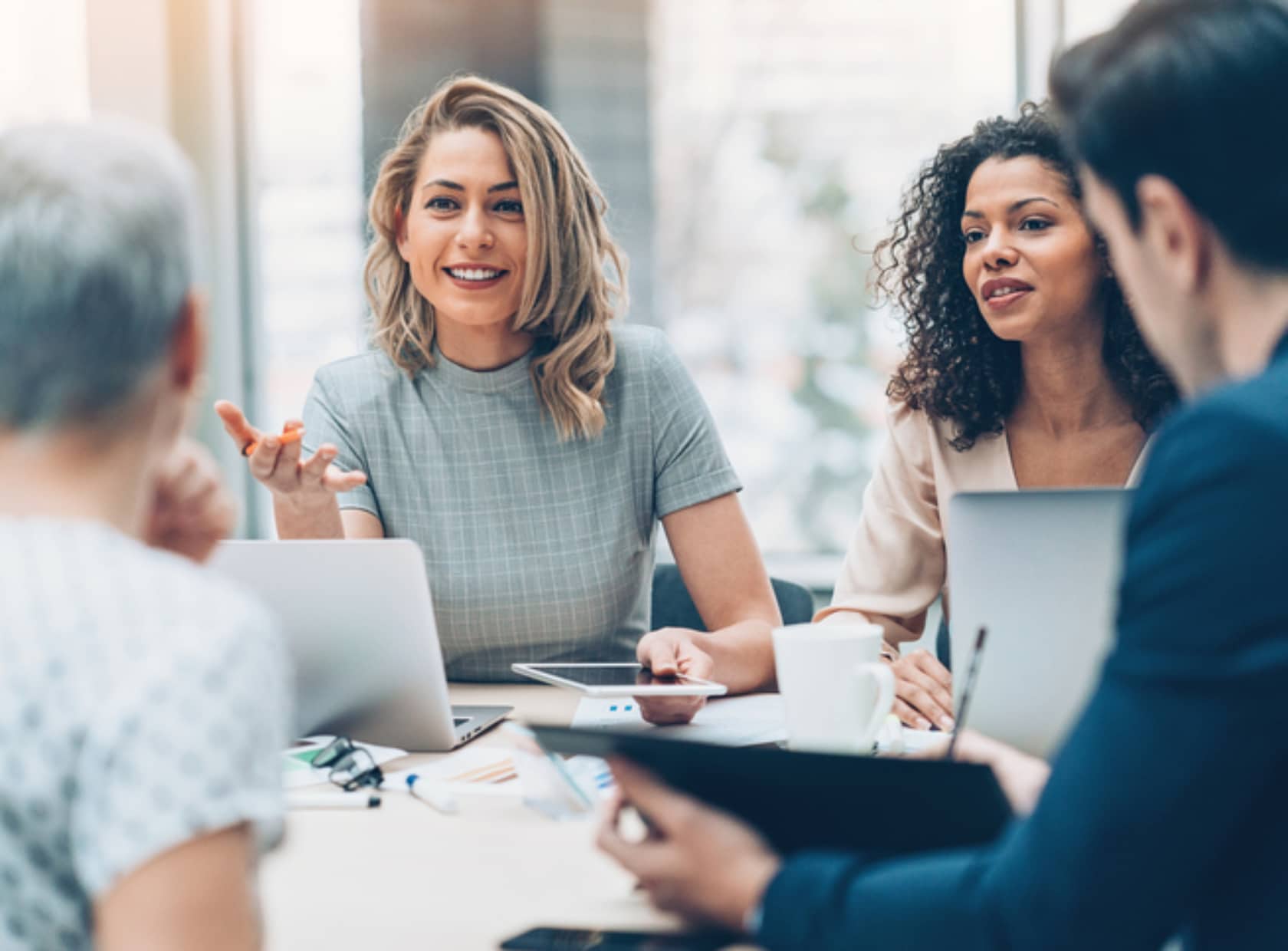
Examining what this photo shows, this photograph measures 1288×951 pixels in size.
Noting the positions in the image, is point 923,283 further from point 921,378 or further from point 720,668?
point 720,668

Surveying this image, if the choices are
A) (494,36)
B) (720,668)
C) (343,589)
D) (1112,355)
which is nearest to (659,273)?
(494,36)

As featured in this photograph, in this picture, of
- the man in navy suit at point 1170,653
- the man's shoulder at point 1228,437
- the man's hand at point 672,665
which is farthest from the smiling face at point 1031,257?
the man's shoulder at point 1228,437

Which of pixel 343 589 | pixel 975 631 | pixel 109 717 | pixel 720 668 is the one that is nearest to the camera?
pixel 109 717

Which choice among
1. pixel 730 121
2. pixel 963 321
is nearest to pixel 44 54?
pixel 730 121

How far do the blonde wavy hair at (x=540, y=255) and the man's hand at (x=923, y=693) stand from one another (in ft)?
2.40

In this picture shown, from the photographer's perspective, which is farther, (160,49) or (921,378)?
(160,49)

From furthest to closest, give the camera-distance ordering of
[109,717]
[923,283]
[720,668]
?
1. [923,283]
2. [720,668]
3. [109,717]

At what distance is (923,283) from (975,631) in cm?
111

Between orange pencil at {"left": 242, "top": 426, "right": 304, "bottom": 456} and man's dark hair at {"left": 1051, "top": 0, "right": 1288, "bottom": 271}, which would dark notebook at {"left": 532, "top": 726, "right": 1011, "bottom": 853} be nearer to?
man's dark hair at {"left": 1051, "top": 0, "right": 1288, "bottom": 271}

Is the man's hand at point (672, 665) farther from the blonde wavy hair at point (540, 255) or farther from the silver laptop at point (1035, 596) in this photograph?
the blonde wavy hair at point (540, 255)

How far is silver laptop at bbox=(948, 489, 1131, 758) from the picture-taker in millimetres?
1170

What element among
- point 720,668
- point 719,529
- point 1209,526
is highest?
point 1209,526

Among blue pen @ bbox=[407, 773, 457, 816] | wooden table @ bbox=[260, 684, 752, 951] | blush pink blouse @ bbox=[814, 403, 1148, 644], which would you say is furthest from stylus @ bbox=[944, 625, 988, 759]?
blush pink blouse @ bbox=[814, 403, 1148, 644]

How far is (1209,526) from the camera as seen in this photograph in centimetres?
64
